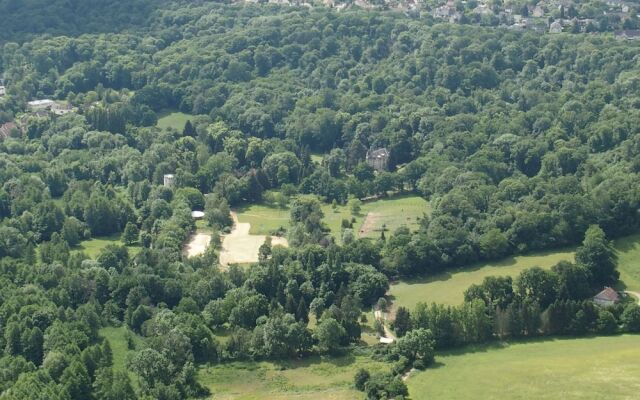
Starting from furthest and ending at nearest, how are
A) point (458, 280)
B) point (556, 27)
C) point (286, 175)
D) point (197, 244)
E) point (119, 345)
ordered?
1. point (556, 27)
2. point (286, 175)
3. point (197, 244)
4. point (458, 280)
5. point (119, 345)

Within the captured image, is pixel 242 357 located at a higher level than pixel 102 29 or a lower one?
lower

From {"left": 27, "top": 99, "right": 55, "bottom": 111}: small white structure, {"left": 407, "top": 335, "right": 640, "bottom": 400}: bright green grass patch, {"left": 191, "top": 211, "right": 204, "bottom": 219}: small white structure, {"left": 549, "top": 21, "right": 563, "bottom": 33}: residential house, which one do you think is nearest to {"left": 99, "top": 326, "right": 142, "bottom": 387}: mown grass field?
{"left": 407, "top": 335, "right": 640, "bottom": 400}: bright green grass patch

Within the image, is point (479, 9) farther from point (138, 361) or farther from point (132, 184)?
point (138, 361)

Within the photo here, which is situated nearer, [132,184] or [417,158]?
[132,184]

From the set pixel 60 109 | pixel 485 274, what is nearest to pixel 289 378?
pixel 485 274

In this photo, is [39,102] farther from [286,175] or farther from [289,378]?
[289,378]

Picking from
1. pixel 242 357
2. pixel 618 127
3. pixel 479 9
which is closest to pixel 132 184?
pixel 242 357
